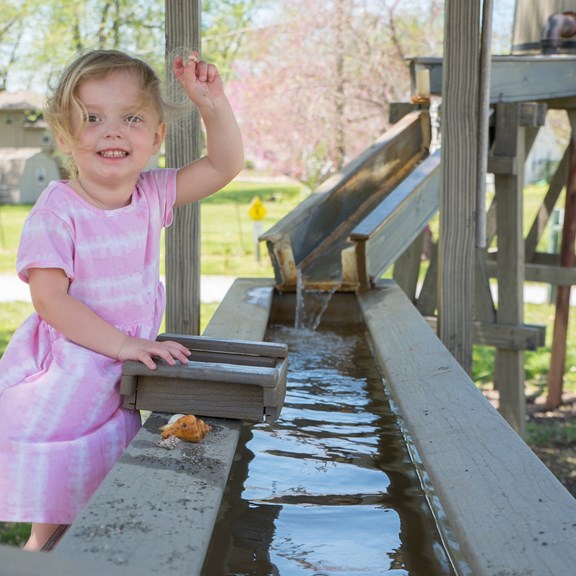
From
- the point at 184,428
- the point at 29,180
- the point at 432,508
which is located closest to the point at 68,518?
the point at 184,428

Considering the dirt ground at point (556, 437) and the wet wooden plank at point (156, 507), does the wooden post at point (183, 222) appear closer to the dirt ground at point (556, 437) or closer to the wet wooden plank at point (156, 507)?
the wet wooden plank at point (156, 507)

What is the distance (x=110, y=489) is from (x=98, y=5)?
13.2 metres

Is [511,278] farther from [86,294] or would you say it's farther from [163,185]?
[86,294]

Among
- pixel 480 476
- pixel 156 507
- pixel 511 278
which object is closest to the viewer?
pixel 156 507

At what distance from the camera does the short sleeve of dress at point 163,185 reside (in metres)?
2.71

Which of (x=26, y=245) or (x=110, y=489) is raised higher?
(x=26, y=245)

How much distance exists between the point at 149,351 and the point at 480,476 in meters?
0.86

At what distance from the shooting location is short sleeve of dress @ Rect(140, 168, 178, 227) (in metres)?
2.71

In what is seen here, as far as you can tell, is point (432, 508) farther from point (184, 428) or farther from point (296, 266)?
point (296, 266)

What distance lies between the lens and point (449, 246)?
397 centimetres

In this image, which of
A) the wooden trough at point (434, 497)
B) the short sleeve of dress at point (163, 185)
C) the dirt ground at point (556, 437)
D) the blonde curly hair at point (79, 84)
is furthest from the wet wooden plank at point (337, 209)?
the blonde curly hair at point (79, 84)

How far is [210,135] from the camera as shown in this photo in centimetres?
275

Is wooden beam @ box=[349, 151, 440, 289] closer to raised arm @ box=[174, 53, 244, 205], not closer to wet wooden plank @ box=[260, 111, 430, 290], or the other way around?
wet wooden plank @ box=[260, 111, 430, 290]

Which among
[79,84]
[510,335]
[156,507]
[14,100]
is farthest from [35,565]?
[14,100]
